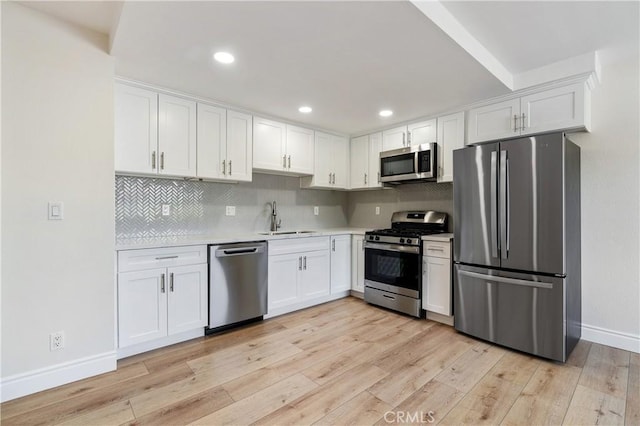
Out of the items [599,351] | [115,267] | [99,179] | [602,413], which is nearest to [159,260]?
[115,267]

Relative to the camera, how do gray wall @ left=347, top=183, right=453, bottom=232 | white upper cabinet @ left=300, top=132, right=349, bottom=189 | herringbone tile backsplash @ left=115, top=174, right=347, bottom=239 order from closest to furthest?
1. herringbone tile backsplash @ left=115, top=174, right=347, bottom=239
2. gray wall @ left=347, top=183, right=453, bottom=232
3. white upper cabinet @ left=300, top=132, right=349, bottom=189

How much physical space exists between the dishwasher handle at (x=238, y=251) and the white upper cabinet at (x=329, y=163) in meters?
1.36

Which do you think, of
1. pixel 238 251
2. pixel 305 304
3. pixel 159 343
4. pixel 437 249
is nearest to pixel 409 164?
pixel 437 249

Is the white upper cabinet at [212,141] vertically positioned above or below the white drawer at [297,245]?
above

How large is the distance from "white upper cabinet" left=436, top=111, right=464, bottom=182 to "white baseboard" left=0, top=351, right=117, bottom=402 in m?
3.50

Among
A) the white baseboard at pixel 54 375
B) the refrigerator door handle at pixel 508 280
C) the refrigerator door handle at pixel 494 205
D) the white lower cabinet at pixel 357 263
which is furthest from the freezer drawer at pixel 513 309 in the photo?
the white baseboard at pixel 54 375

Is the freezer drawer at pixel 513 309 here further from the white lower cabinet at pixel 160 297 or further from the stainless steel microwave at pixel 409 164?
the white lower cabinet at pixel 160 297

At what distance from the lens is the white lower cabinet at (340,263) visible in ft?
12.7

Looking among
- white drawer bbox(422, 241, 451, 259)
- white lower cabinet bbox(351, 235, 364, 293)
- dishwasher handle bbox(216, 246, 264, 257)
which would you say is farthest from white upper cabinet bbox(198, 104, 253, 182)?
white drawer bbox(422, 241, 451, 259)

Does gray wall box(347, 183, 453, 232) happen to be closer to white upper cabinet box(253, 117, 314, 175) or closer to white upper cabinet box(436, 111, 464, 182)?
white upper cabinet box(436, 111, 464, 182)

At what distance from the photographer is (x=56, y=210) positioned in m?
2.02

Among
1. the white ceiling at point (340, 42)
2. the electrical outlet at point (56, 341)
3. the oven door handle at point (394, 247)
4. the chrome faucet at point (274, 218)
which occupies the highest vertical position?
the white ceiling at point (340, 42)

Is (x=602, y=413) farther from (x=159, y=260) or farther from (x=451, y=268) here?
(x=159, y=260)

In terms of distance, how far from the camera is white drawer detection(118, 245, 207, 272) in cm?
237
